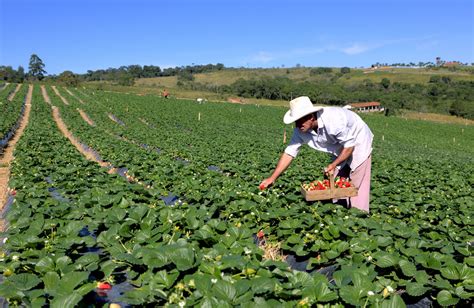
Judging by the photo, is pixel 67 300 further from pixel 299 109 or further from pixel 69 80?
pixel 69 80

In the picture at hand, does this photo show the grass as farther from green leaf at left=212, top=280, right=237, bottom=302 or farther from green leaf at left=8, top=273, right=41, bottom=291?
green leaf at left=212, top=280, right=237, bottom=302

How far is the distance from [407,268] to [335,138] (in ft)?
7.61

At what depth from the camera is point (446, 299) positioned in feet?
9.61

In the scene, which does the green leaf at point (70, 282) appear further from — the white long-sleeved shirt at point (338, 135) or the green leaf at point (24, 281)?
the white long-sleeved shirt at point (338, 135)

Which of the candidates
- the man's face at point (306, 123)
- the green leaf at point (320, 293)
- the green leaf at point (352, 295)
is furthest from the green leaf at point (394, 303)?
the man's face at point (306, 123)

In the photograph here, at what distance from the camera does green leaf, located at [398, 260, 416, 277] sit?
3.25m

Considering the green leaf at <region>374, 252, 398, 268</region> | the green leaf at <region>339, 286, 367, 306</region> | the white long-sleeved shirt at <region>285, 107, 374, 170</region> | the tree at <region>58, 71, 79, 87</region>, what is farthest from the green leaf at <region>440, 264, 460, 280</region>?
the tree at <region>58, 71, 79, 87</region>

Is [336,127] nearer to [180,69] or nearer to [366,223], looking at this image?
[366,223]

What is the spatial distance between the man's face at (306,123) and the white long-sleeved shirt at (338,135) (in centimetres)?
9

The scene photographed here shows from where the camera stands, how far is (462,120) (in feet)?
198

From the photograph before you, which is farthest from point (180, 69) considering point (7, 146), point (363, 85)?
point (7, 146)

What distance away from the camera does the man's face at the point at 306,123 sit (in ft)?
16.7

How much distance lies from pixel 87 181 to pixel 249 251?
4.87 m

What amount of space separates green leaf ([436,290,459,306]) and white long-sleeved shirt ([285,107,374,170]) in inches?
101
